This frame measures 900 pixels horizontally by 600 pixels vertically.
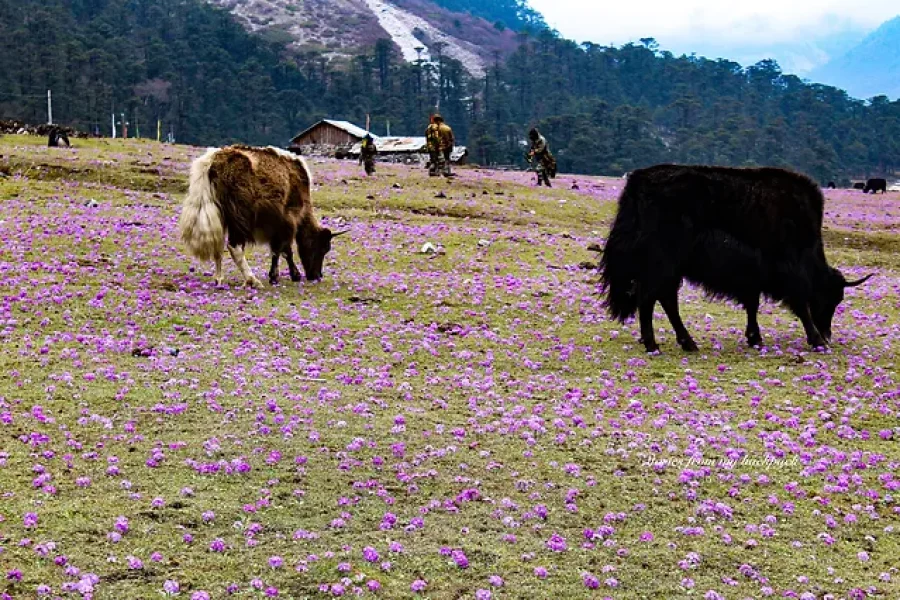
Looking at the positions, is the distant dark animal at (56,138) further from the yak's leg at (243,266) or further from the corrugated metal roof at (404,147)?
the yak's leg at (243,266)

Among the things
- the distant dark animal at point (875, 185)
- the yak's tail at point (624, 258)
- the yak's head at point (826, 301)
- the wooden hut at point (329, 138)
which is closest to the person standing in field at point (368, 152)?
the yak's tail at point (624, 258)

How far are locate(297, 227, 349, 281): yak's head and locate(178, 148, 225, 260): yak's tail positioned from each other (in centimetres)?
196

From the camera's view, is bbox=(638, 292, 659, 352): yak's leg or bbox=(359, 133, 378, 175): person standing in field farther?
bbox=(359, 133, 378, 175): person standing in field

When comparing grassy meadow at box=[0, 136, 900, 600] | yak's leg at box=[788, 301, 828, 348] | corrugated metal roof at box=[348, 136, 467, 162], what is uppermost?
corrugated metal roof at box=[348, 136, 467, 162]

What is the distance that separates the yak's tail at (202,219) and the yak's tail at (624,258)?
20.5 ft

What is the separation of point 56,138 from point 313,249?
27913 millimetres

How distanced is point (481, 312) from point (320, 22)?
193 metres

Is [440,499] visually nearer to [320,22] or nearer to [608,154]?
[608,154]

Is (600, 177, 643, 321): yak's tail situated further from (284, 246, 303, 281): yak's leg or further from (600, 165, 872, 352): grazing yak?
(284, 246, 303, 281): yak's leg

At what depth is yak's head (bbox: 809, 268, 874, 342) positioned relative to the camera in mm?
12773

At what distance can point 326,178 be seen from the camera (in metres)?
33.4

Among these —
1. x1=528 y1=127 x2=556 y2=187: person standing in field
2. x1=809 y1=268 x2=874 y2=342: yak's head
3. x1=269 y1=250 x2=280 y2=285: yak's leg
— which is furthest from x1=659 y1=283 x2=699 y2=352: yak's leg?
x1=528 y1=127 x2=556 y2=187: person standing in field

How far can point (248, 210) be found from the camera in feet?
49.3

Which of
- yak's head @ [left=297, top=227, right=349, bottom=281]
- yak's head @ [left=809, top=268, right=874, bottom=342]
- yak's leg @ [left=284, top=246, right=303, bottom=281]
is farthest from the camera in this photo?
yak's head @ [left=297, top=227, right=349, bottom=281]
